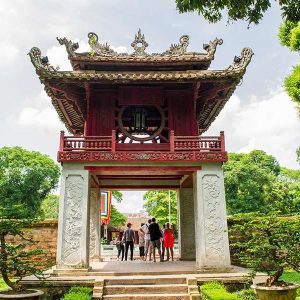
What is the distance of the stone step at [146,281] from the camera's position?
9461 mm

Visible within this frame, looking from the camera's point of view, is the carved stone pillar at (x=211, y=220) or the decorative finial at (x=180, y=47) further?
the decorative finial at (x=180, y=47)

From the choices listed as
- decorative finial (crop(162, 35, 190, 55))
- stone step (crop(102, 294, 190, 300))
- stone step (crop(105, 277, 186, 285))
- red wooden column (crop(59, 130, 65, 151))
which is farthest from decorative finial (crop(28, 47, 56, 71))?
stone step (crop(102, 294, 190, 300))

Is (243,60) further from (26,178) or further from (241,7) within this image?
(26,178)

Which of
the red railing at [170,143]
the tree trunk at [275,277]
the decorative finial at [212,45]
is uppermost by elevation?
the decorative finial at [212,45]

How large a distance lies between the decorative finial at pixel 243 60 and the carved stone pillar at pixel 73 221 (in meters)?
5.97

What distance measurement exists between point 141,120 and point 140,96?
976mm

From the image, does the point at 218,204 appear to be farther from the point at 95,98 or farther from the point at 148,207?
the point at 148,207

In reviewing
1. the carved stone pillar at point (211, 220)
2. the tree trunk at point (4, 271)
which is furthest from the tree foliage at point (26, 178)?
Answer: the tree trunk at point (4, 271)

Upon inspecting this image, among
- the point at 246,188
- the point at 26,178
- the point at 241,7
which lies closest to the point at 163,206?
the point at 246,188

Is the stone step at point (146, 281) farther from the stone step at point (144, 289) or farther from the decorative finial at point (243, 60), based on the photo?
the decorative finial at point (243, 60)

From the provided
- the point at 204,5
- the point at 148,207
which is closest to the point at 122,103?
the point at 204,5

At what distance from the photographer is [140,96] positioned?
490 inches

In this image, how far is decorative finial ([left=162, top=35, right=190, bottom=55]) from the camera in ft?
44.4

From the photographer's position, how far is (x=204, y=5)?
6008mm
